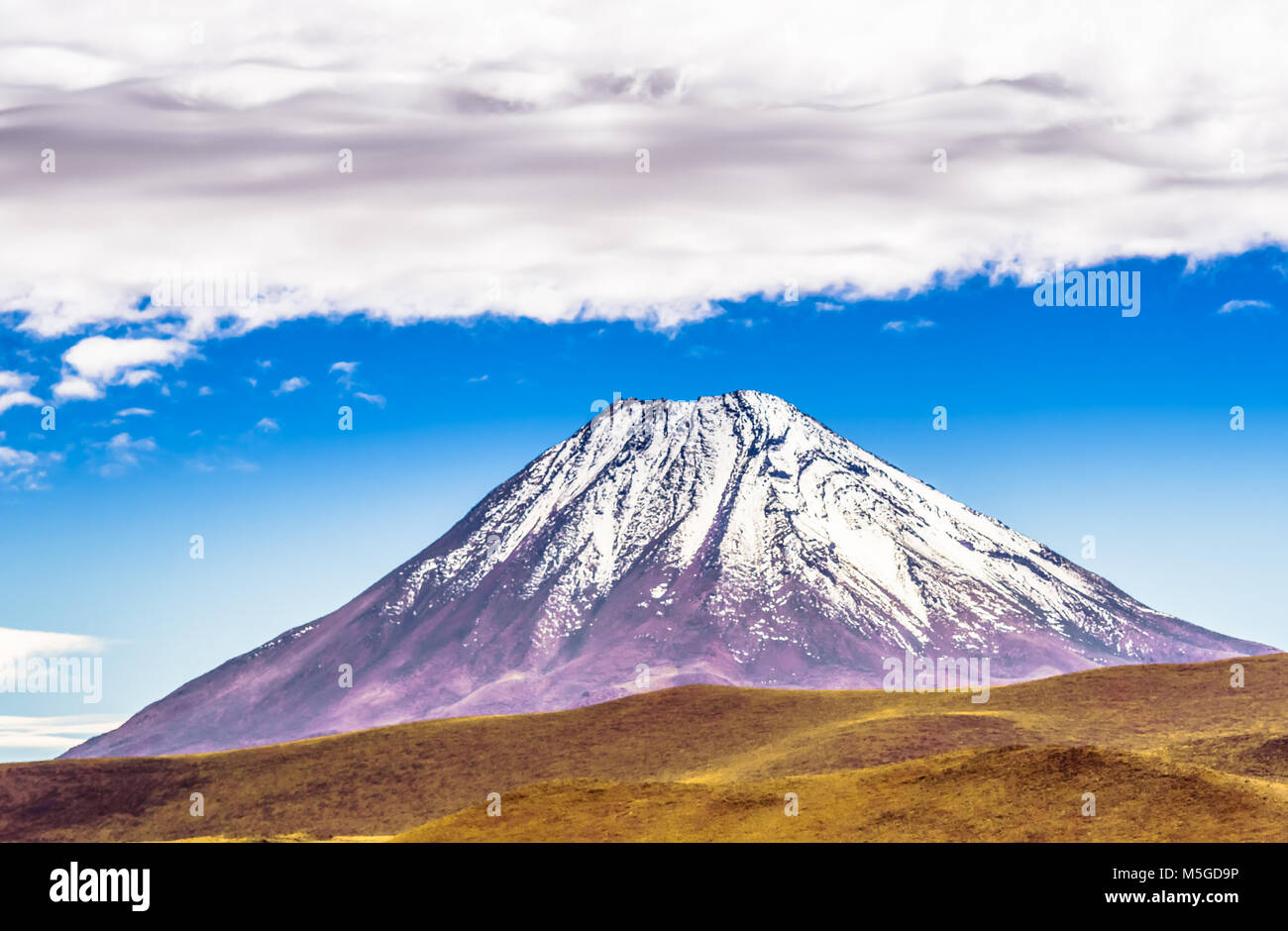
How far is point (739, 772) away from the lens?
102 meters

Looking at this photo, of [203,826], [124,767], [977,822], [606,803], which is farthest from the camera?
[124,767]

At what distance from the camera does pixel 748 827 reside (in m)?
66.9

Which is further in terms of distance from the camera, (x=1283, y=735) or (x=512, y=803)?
(x=1283, y=735)

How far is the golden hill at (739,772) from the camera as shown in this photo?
64.9 m

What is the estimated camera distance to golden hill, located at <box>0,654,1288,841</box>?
6494cm

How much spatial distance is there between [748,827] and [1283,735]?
35.2 m
